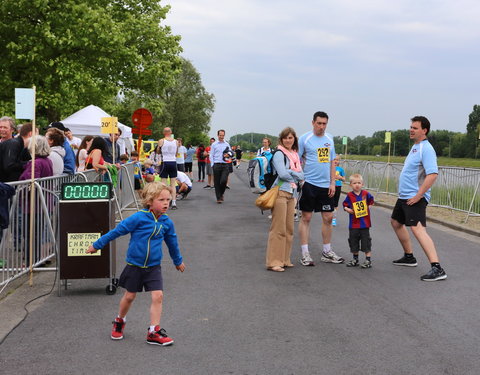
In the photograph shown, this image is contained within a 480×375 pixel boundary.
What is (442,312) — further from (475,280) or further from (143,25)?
(143,25)

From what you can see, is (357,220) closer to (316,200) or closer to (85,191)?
(316,200)

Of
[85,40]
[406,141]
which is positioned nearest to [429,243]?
[85,40]

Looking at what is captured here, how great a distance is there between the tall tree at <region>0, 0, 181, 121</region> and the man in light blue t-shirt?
626 inches

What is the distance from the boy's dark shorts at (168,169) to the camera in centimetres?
1522

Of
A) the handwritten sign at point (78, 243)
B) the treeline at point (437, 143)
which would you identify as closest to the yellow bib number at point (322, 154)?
the handwritten sign at point (78, 243)

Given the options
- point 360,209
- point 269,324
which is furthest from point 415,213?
point 269,324

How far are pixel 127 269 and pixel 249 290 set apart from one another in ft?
6.50

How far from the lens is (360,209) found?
7887 millimetres

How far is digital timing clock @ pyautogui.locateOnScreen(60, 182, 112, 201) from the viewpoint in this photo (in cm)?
622

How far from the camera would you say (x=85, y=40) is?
21.8 m

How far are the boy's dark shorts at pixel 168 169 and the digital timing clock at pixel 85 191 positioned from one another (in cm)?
889

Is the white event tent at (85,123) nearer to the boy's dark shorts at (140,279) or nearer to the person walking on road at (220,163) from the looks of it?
the person walking on road at (220,163)

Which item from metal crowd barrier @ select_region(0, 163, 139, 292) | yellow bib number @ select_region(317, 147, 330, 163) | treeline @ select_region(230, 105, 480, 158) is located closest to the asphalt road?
metal crowd barrier @ select_region(0, 163, 139, 292)

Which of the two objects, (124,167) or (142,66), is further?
(142,66)
